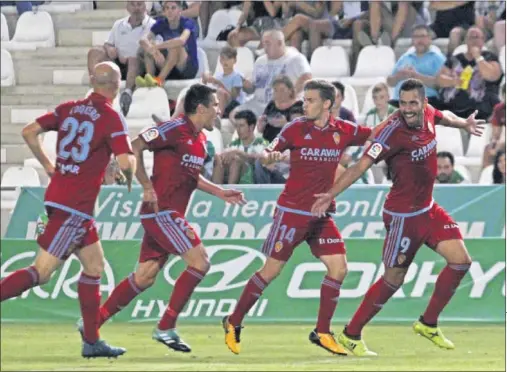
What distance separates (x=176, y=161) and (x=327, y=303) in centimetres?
155

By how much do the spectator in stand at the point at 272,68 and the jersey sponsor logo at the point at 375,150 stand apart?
5064mm

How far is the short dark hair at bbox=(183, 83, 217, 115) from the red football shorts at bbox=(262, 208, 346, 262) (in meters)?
0.98

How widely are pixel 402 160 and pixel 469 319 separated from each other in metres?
3.59

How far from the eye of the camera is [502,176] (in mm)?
15383

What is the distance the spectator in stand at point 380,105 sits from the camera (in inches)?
628

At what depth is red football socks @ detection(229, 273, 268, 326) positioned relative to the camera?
1198 centimetres

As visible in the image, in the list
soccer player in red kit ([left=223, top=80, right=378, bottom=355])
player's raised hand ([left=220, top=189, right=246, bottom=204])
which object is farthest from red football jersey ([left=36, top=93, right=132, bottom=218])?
soccer player in red kit ([left=223, top=80, right=378, bottom=355])

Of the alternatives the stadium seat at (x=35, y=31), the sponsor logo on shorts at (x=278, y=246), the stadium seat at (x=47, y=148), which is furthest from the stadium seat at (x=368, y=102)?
the sponsor logo on shorts at (x=278, y=246)

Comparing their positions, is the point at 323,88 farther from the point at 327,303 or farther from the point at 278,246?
the point at 327,303

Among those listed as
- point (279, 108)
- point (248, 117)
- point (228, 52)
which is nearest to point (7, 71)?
point (228, 52)

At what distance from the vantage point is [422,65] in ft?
55.7

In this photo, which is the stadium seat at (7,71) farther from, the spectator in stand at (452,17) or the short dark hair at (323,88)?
the short dark hair at (323,88)

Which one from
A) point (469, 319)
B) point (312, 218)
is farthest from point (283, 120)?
point (312, 218)

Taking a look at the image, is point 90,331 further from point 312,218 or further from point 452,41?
point 452,41
